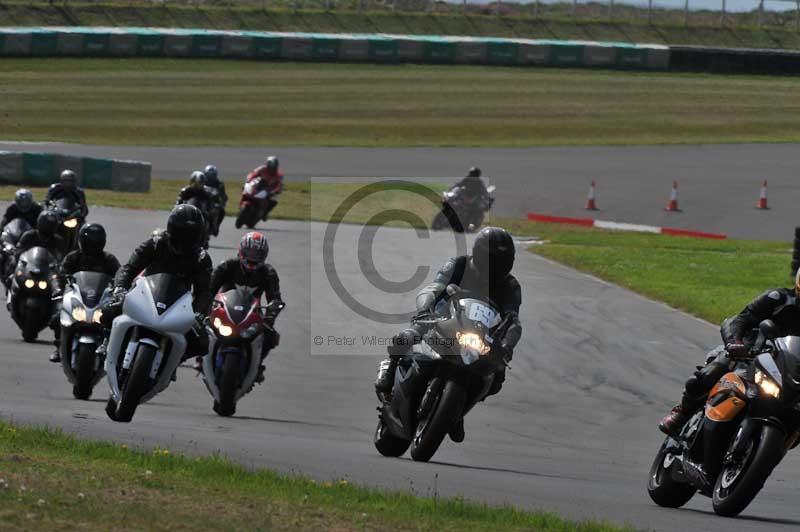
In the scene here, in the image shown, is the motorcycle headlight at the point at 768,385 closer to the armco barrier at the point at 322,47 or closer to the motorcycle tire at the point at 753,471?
the motorcycle tire at the point at 753,471

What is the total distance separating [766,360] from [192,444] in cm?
371

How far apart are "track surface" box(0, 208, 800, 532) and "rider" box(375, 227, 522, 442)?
26.5 inches

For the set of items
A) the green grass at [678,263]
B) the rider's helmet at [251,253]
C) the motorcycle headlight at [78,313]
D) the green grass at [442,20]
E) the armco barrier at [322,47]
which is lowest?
the green grass at [678,263]

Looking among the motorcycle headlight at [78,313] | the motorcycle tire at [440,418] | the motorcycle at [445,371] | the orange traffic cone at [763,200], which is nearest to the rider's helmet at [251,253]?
the motorcycle headlight at [78,313]

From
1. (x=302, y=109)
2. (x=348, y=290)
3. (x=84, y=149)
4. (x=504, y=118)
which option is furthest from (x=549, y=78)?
(x=348, y=290)

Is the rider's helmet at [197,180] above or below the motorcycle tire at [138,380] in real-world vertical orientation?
above

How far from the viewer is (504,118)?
5416 cm

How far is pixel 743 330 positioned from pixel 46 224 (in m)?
10.4

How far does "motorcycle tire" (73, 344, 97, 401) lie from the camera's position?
12523 millimetres

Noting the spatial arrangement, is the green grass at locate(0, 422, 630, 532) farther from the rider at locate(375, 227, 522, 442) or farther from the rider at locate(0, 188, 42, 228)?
the rider at locate(0, 188, 42, 228)

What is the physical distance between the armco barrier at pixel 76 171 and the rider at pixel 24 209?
54.2 ft

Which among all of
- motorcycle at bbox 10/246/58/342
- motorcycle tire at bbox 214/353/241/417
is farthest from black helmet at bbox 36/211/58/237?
motorcycle tire at bbox 214/353/241/417

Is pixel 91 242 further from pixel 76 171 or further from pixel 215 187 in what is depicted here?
pixel 76 171

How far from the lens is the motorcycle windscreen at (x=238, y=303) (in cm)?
1277
